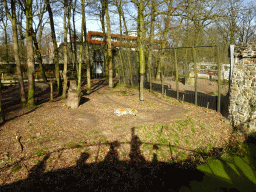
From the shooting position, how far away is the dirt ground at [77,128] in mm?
5957

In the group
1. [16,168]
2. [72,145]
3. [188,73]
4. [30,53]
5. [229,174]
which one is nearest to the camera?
[16,168]

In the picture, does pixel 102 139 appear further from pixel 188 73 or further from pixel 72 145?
pixel 188 73

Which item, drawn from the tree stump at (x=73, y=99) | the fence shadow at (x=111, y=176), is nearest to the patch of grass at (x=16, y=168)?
the fence shadow at (x=111, y=176)

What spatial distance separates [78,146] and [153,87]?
33.2 feet

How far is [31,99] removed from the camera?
10.4 m

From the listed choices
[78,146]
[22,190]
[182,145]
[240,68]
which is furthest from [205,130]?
[22,190]

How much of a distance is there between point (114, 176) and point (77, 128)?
324 cm

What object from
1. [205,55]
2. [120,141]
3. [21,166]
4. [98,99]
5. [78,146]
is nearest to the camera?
[21,166]

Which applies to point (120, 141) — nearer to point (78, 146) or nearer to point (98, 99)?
point (78, 146)

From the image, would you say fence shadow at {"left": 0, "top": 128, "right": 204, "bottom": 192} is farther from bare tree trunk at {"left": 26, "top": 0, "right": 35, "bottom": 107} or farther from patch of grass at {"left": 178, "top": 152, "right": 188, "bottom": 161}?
bare tree trunk at {"left": 26, "top": 0, "right": 35, "bottom": 107}

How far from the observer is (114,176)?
18.3 ft

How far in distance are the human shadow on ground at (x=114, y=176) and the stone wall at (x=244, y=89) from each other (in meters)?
3.91

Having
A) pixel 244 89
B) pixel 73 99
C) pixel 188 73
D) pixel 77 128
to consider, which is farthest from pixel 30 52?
pixel 188 73

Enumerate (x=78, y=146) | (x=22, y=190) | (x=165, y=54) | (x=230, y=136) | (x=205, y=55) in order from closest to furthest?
(x=22, y=190) → (x=78, y=146) → (x=230, y=136) → (x=205, y=55) → (x=165, y=54)
